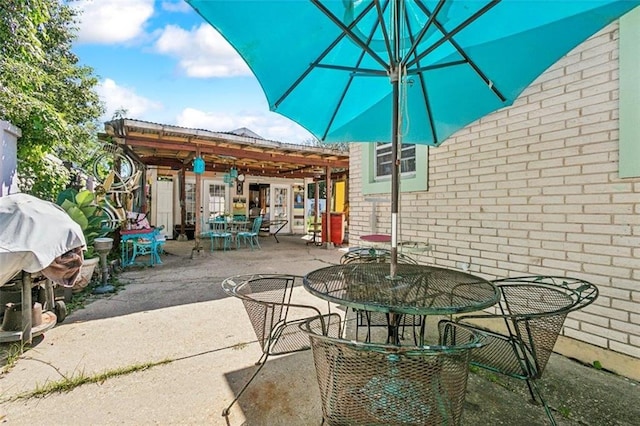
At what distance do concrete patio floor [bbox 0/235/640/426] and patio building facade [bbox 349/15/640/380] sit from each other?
489mm

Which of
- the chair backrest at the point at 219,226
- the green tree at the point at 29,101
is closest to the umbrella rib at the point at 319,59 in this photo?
the green tree at the point at 29,101

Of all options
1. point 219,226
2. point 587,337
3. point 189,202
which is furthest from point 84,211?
point 189,202

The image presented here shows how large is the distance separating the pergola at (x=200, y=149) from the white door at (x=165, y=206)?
0.59 meters

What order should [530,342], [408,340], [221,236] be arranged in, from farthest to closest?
[221,236] → [408,340] → [530,342]

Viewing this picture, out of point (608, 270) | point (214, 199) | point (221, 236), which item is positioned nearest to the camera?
point (608, 270)

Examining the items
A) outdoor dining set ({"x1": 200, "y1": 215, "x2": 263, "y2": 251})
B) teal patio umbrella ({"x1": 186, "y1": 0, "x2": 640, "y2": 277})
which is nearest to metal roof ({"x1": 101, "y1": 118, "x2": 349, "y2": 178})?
outdoor dining set ({"x1": 200, "y1": 215, "x2": 263, "y2": 251})

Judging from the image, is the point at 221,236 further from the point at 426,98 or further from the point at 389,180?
the point at 426,98

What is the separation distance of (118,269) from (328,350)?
5.70 metres

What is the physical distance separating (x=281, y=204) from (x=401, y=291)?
12161mm

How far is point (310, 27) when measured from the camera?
1947mm

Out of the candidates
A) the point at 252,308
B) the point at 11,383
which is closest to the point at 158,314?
the point at 11,383

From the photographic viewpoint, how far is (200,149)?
7.44 m

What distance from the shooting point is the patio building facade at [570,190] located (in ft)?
7.02

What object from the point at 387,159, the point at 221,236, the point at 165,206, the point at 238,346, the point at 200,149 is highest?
the point at 200,149
